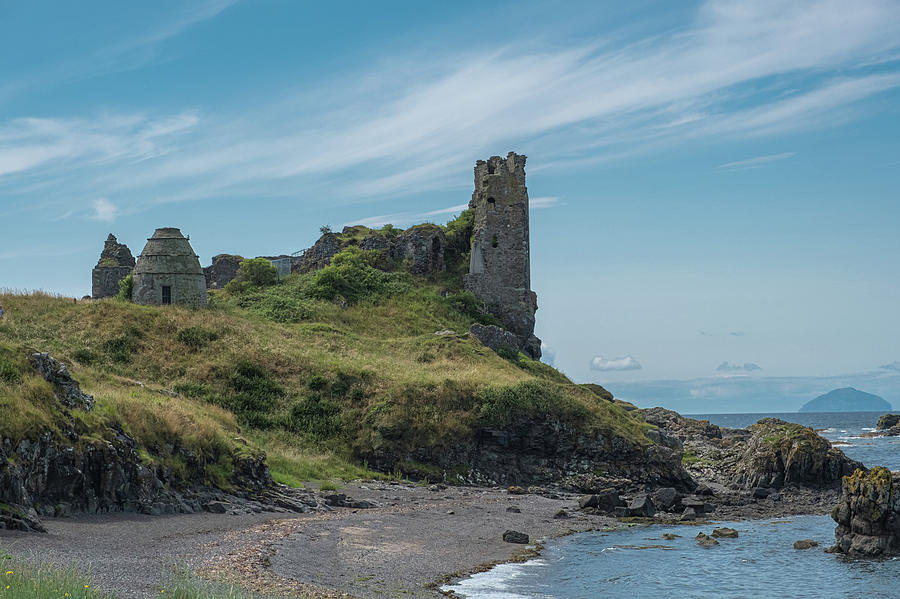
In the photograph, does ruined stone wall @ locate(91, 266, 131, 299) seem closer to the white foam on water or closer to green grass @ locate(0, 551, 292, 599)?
the white foam on water

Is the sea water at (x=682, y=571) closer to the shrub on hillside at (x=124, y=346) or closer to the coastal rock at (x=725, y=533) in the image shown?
the coastal rock at (x=725, y=533)

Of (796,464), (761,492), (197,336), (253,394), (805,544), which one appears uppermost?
(197,336)

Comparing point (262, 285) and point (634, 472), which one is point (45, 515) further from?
point (262, 285)

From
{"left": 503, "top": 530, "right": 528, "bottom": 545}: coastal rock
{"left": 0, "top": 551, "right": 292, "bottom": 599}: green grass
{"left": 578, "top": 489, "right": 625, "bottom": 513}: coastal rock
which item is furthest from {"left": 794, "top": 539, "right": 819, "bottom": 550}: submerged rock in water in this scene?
{"left": 0, "top": 551, "right": 292, "bottom": 599}: green grass

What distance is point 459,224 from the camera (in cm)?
7706

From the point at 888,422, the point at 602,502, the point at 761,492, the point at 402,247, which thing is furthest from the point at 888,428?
the point at 602,502

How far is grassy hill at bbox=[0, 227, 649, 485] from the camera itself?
32.7 metres

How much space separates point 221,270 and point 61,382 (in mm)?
58069

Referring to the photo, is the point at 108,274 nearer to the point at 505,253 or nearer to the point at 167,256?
the point at 167,256

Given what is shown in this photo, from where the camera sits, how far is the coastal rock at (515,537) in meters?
26.6

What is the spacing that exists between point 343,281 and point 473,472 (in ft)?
100

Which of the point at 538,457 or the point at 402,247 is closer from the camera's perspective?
the point at 538,457

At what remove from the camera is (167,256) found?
57875 millimetres

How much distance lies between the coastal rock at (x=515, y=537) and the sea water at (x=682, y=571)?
0.90 meters
